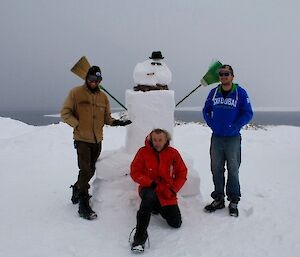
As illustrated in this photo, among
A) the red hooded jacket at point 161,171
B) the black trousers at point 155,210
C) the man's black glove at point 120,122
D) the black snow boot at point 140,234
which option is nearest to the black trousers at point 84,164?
the man's black glove at point 120,122

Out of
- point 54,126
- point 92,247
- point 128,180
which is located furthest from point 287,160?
point 54,126

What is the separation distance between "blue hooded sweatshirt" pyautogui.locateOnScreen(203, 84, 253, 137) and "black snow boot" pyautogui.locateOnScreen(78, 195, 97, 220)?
5.74 feet

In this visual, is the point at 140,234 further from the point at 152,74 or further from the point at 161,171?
the point at 152,74

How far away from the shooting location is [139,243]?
11.6 ft

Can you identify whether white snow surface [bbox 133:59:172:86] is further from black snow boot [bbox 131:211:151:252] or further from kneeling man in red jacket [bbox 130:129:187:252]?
black snow boot [bbox 131:211:151:252]

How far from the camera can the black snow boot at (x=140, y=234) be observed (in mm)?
3502

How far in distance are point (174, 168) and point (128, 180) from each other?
0.93 meters

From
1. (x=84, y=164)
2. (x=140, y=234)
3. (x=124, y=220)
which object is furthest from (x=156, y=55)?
(x=140, y=234)

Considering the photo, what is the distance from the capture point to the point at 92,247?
3619 mm

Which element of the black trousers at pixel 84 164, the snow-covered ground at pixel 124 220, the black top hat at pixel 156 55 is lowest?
the snow-covered ground at pixel 124 220

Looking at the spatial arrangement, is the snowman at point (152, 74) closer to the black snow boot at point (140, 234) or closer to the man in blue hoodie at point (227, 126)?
the man in blue hoodie at point (227, 126)

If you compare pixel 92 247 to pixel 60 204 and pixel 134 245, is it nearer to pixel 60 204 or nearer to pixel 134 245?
pixel 134 245

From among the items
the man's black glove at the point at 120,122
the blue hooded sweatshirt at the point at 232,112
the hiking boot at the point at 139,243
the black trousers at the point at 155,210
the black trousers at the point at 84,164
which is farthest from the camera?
the man's black glove at the point at 120,122

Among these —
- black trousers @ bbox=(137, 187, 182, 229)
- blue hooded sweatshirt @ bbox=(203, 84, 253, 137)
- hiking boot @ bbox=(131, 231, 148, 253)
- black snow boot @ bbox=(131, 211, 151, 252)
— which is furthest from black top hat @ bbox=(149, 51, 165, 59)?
hiking boot @ bbox=(131, 231, 148, 253)
